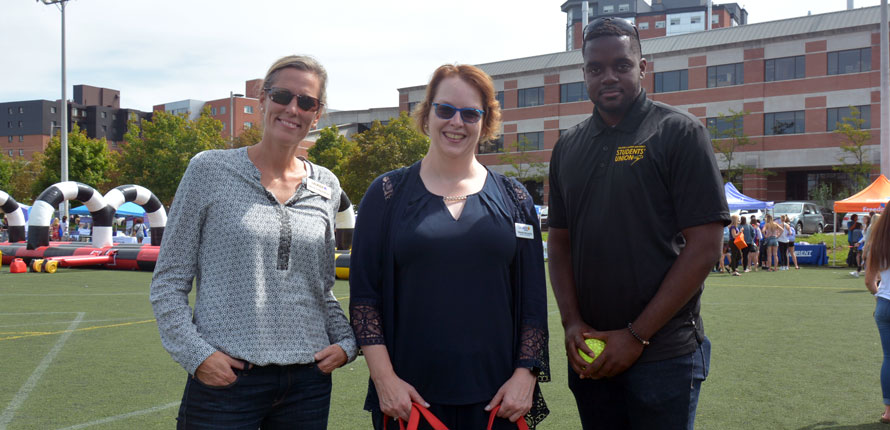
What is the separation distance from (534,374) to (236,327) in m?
1.11

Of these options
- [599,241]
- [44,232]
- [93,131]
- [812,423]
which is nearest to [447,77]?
[599,241]

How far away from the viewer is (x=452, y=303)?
2576 millimetres

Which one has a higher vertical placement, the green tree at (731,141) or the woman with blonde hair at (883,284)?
the green tree at (731,141)

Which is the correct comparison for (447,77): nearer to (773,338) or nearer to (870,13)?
(773,338)

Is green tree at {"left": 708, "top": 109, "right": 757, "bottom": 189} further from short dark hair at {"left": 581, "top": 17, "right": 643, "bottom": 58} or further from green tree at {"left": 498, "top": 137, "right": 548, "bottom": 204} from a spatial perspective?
short dark hair at {"left": 581, "top": 17, "right": 643, "bottom": 58}

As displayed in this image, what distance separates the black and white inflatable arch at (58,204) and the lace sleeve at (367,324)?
21.9 m

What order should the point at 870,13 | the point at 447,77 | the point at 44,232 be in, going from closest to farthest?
the point at 447,77 < the point at 44,232 < the point at 870,13

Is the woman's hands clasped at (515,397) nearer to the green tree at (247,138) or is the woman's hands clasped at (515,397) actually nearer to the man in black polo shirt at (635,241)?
the man in black polo shirt at (635,241)

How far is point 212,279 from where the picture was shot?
8.43 feet

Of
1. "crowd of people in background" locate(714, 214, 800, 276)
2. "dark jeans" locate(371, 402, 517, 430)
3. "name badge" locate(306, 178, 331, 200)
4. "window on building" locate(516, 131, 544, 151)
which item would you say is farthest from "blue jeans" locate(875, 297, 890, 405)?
"window on building" locate(516, 131, 544, 151)

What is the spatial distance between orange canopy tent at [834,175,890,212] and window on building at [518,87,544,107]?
3529 cm

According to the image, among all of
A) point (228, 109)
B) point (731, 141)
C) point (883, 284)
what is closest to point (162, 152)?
point (731, 141)

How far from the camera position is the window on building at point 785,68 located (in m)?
45.3

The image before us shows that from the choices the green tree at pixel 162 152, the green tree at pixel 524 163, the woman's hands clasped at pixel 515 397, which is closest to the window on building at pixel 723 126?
the green tree at pixel 524 163
